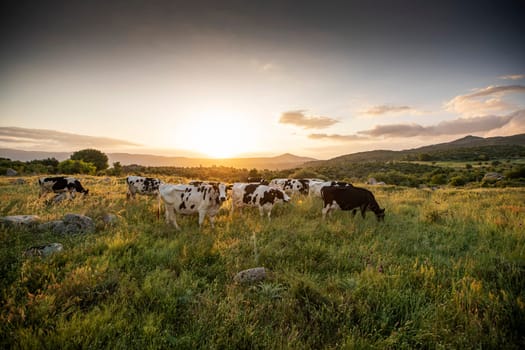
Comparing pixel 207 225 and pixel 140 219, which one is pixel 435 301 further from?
pixel 140 219

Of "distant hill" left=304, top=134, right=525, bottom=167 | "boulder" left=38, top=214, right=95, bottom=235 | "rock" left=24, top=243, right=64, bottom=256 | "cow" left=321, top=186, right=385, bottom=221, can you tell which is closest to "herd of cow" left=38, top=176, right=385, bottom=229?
"cow" left=321, top=186, right=385, bottom=221

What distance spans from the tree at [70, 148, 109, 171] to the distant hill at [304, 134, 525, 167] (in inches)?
2816

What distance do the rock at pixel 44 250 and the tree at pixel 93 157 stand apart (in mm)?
62793

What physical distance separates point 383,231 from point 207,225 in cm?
684

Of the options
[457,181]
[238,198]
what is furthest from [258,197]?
[457,181]

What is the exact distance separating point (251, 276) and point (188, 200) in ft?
17.5

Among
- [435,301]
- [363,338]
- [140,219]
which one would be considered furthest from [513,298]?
[140,219]

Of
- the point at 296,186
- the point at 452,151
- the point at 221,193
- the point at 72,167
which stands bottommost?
the point at 296,186

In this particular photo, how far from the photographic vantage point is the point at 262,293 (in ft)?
14.1

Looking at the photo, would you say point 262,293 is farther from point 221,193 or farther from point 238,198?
point 238,198

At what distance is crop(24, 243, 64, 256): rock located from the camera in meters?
5.44

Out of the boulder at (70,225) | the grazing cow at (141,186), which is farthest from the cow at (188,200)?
the grazing cow at (141,186)

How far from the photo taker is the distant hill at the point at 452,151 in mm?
84262

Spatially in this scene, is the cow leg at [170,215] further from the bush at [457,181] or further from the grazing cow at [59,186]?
the bush at [457,181]
